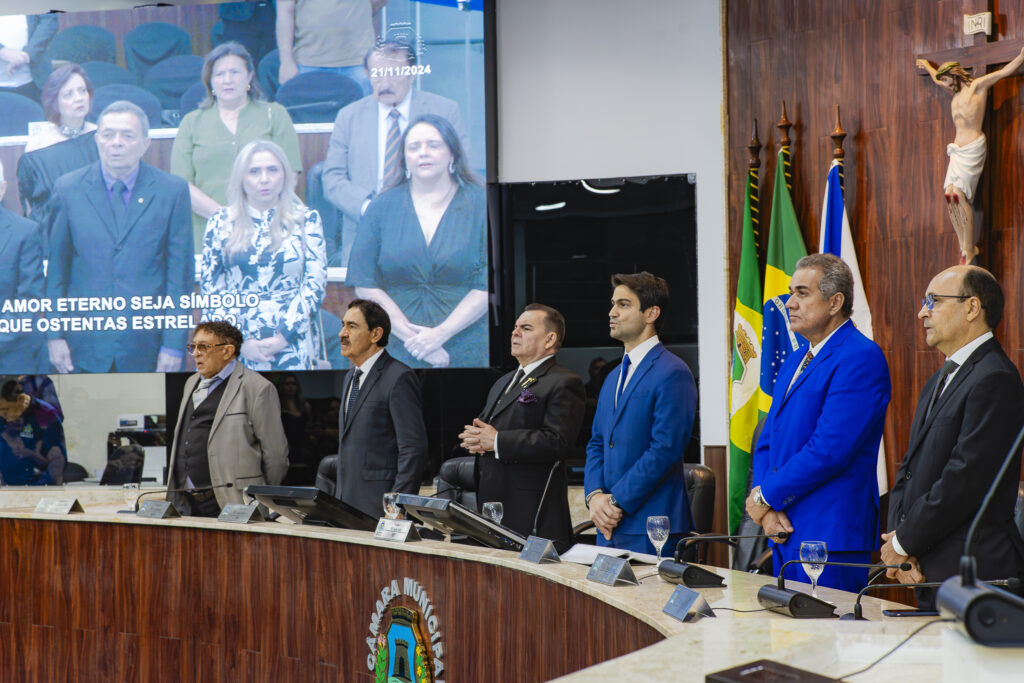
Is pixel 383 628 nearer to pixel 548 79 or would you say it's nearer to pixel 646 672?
pixel 646 672

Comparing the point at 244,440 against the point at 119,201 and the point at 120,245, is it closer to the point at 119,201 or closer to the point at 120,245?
the point at 120,245

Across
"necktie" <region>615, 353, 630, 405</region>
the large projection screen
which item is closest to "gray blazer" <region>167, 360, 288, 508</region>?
the large projection screen

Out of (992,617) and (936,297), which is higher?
(936,297)

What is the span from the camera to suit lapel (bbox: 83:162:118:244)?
212 inches

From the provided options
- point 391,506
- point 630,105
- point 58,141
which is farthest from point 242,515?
point 58,141

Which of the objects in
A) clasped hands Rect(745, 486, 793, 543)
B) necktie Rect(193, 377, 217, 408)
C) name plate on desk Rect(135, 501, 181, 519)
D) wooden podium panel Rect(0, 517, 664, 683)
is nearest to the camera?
wooden podium panel Rect(0, 517, 664, 683)

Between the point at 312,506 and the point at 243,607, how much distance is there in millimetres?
388

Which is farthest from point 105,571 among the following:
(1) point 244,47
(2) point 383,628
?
(1) point 244,47

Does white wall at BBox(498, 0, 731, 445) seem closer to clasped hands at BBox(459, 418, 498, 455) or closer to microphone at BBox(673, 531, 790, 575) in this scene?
clasped hands at BBox(459, 418, 498, 455)

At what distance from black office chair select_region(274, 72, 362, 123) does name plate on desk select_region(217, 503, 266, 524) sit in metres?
2.56

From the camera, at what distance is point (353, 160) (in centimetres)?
520

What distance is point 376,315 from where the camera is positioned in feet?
12.4

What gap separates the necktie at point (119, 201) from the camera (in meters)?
5.36

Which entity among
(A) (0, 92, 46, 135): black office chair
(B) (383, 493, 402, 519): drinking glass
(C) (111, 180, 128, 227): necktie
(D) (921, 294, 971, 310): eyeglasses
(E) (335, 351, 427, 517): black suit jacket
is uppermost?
(A) (0, 92, 46, 135): black office chair
